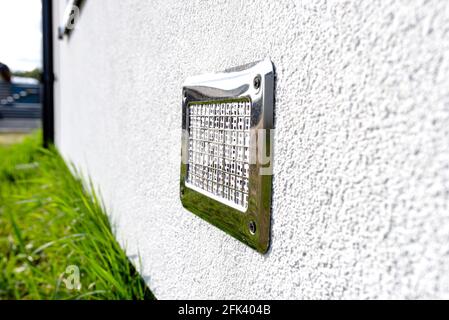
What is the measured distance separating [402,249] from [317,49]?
0.91 ft

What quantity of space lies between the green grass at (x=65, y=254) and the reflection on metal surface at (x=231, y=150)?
621 millimetres

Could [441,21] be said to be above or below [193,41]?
below

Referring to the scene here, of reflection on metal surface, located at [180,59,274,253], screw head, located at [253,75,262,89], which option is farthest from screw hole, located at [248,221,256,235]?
screw head, located at [253,75,262,89]

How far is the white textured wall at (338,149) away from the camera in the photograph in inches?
15.7

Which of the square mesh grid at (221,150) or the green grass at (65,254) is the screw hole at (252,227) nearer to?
the square mesh grid at (221,150)

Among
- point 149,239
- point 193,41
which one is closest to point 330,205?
point 193,41

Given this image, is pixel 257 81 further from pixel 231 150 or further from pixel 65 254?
pixel 65 254

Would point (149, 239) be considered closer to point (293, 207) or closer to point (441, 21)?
point (293, 207)

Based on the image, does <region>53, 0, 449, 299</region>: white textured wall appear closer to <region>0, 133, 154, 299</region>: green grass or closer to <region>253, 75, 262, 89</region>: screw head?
<region>253, 75, 262, 89</region>: screw head

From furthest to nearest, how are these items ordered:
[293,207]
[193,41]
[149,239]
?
[149,239] < [193,41] < [293,207]

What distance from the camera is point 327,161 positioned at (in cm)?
53

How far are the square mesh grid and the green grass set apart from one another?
646 millimetres

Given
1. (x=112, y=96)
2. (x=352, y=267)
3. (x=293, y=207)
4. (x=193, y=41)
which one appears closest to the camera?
(x=352, y=267)

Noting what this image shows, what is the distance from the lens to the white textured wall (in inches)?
15.7
